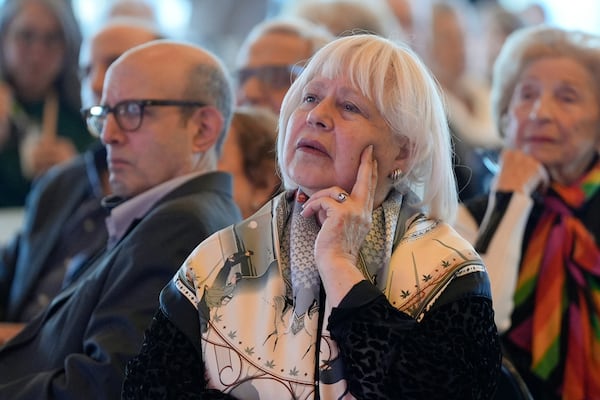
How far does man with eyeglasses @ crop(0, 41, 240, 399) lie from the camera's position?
79.6 inches

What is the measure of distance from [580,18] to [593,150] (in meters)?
4.58

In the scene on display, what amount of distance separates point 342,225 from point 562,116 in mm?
1271

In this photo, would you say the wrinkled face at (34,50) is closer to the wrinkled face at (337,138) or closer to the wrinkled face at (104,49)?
the wrinkled face at (104,49)

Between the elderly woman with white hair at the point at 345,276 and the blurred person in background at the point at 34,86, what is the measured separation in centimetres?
262

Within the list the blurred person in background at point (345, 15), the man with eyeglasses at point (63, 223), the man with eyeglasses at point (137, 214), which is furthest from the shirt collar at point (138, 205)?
the blurred person in background at point (345, 15)

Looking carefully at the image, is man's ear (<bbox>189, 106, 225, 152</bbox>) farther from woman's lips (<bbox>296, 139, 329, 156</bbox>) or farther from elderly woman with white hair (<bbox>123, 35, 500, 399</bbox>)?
woman's lips (<bbox>296, 139, 329, 156</bbox>)

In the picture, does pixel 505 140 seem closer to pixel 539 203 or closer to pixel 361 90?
pixel 539 203

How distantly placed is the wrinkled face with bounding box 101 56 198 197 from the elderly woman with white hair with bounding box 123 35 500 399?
50 centimetres

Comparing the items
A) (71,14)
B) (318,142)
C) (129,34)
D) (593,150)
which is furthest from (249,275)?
(71,14)

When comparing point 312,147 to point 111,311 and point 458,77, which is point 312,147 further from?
point 458,77

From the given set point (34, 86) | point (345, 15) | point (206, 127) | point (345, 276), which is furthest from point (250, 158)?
point (34, 86)

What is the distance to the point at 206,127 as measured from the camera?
2.42m

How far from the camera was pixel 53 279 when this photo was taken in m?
2.94

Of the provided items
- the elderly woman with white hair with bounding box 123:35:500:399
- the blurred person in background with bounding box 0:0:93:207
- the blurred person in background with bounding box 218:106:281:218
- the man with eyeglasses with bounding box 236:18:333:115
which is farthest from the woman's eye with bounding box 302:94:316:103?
the blurred person in background with bounding box 0:0:93:207
